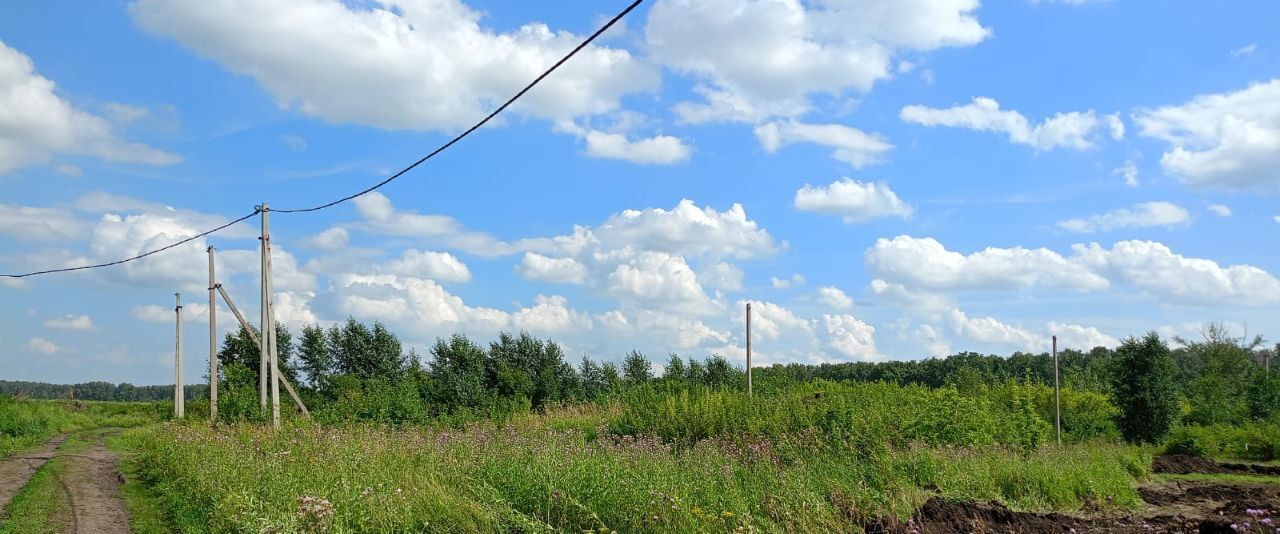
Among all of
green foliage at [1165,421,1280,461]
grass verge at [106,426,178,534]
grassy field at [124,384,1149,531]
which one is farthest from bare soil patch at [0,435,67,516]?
green foliage at [1165,421,1280,461]

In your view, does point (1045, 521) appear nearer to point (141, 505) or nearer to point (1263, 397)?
point (141, 505)

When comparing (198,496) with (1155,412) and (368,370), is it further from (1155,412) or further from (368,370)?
A: (368,370)

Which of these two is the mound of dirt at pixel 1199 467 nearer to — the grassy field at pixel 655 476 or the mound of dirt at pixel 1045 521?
the grassy field at pixel 655 476

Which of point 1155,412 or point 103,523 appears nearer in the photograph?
point 103,523

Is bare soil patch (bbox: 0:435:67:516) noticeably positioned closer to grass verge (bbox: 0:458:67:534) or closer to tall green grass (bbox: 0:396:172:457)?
grass verge (bbox: 0:458:67:534)

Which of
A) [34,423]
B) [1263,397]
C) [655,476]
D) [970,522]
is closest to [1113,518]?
[970,522]

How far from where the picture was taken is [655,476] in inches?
336

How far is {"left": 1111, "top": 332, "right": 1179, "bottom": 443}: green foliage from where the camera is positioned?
2188 centimetres

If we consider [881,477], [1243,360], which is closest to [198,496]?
[881,477]

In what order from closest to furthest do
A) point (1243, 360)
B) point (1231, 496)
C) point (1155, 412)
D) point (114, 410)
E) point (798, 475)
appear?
point (798, 475)
point (1231, 496)
point (1155, 412)
point (1243, 360)
point (114, 410)

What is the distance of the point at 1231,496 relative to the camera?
11.2 m

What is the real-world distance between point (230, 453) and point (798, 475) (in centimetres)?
855

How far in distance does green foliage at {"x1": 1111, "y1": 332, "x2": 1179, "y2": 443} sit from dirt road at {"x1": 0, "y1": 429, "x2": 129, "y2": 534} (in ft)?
73.5

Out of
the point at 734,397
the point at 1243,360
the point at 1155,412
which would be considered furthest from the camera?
the point at 1243,360
